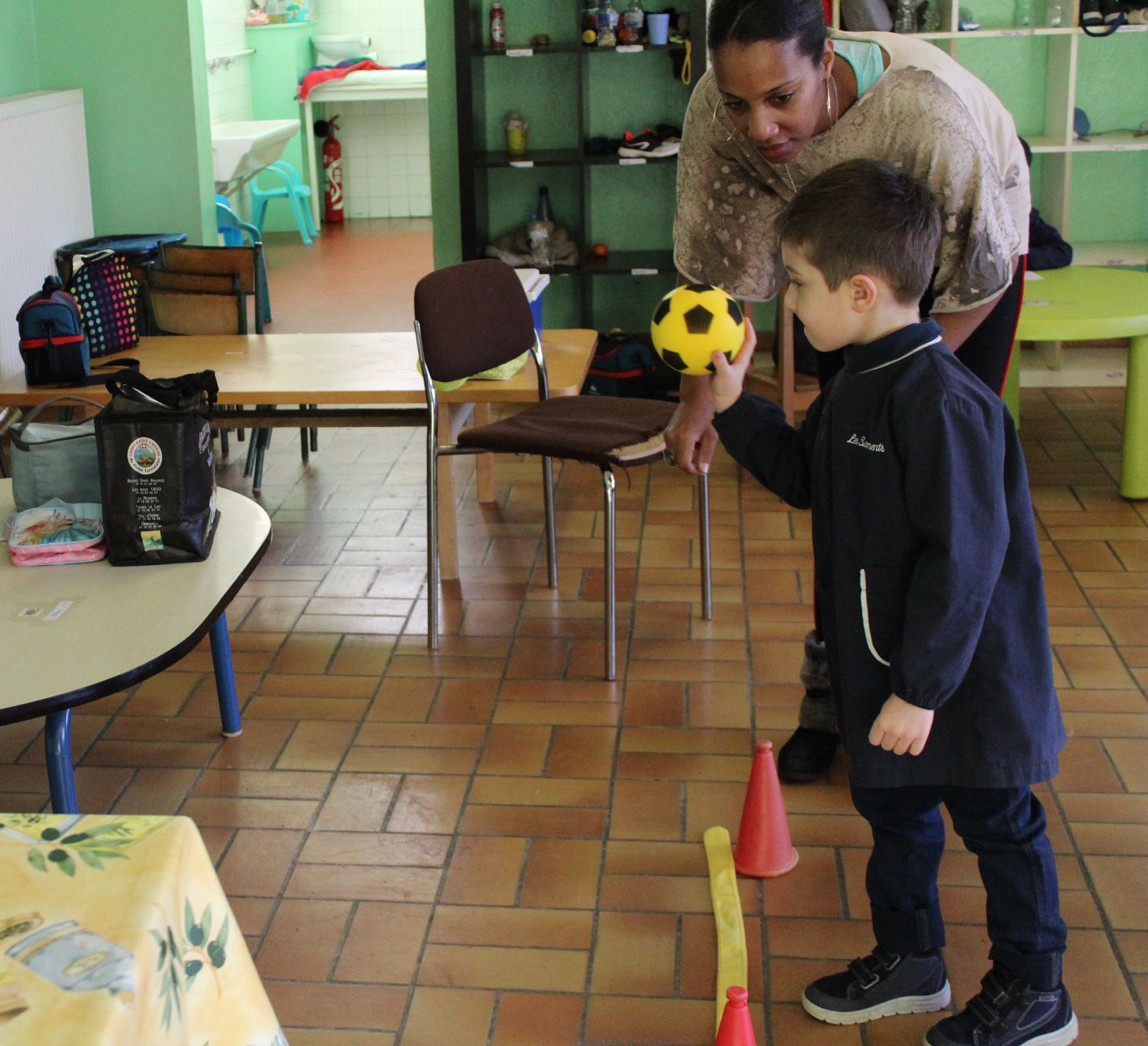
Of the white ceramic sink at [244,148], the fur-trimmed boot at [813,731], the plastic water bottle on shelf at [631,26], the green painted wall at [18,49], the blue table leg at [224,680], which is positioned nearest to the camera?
the fur-trimmed boot at [813,731]

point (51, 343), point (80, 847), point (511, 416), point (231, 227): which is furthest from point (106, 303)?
point (231, 227)

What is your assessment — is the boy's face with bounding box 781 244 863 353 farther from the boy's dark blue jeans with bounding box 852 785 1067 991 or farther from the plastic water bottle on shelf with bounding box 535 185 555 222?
the plastic water bottle on shelf with bounding box 535 185 555 222

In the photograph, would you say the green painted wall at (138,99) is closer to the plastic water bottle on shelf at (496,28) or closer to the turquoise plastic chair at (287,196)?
the plastic water bottle on shelf at (496,28)

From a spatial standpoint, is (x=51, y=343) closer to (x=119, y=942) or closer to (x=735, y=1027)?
(x=735, y=1027)

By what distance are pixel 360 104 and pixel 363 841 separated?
792cm

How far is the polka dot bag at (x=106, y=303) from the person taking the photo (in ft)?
12.0

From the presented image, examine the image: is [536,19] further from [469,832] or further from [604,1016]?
[604,1016]

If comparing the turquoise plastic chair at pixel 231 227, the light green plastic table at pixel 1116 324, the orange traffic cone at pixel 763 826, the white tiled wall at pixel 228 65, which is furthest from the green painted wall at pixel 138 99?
the orange traffic cone at pixel 763 826

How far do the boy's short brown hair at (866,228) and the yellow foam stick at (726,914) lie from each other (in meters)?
0.96

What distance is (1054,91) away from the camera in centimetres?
507

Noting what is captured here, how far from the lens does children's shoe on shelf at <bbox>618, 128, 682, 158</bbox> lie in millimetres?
5078

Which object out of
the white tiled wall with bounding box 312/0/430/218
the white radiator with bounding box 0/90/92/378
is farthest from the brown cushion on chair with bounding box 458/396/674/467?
the white tiled wall with bounding box 312/0/430/218

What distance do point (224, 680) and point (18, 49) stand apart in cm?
371

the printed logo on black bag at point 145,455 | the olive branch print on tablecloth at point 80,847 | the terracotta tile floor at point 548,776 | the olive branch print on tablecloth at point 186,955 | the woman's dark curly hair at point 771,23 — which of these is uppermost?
the woman's dark curly hair at point 771,23
